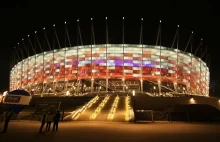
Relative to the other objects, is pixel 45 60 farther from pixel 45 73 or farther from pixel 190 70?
pixel 190 70

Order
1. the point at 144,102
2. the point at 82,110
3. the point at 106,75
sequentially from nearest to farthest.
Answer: the point at 82,110, the point at 144,102, the point at 106,75

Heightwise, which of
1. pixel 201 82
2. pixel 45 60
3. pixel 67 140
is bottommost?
pixel 67 140

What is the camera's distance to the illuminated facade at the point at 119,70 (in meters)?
75.2

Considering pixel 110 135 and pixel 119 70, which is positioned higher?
pixel 119 70

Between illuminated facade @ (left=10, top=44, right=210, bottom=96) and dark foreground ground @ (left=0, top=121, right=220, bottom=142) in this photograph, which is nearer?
dark foreground ground @ (left=0, top=121, right=220, bottom=142)

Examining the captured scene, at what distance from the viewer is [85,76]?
76000 millimetres

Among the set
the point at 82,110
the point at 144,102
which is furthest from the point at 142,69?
the point at 82,110

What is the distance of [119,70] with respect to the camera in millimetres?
75188

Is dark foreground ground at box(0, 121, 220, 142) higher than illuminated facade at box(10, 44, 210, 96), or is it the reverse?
illuminated facade at box(10, 44, 210, 96)

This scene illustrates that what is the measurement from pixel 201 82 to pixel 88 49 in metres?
30.8

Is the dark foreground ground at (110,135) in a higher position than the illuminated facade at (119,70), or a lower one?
lower

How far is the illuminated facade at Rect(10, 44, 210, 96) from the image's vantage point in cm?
7519

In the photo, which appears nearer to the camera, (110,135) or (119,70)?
(110,135)

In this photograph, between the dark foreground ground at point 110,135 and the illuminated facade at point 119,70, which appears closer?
the dark foreground ground at point 110,135
